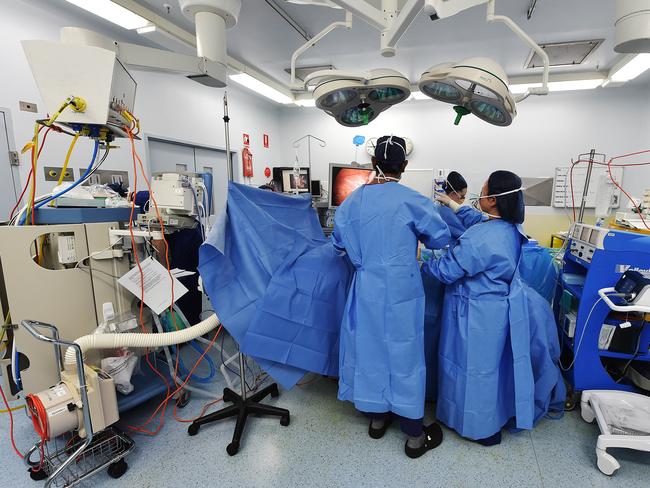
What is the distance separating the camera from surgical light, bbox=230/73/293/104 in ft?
13.8

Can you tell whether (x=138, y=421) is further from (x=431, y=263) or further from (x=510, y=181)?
(x=510, y=181)

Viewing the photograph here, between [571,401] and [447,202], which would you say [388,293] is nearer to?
[447,202]

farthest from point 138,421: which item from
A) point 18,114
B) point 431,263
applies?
point 18,114

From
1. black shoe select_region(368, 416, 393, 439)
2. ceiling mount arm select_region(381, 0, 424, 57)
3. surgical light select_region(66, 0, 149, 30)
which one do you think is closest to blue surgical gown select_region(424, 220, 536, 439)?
black shoe select_region(368, 416, 393, 439)

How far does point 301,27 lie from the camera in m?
3.38

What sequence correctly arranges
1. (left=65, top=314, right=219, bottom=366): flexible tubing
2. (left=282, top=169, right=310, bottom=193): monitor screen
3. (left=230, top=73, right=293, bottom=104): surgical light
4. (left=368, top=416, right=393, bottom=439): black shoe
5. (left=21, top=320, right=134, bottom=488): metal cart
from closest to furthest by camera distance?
(left=21, top=320, right=134, bottom=488): metal cart < (left=65, top=314, right=219, bottom=366): flexible tubing < (left=368, top=416, right=393, bottom=439): black shoe < (left=282, top=169, right=310, bottom=193): monitor screen < (left=230, top=73, right=293, bottom=104): surgical light

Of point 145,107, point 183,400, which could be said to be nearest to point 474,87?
point 183,400

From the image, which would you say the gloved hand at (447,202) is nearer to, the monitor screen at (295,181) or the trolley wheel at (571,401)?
the trolley wheel at (571,401)

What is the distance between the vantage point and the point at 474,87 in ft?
4.67

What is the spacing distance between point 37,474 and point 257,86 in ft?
14.4

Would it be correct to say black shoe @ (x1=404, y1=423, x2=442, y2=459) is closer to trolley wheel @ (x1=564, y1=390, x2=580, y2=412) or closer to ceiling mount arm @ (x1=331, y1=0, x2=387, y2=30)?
trolley wheel @ (x1=564, y1=390, x2=580, y2=412)

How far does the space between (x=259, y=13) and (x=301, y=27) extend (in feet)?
1.52

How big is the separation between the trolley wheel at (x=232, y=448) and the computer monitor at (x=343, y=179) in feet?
5.71

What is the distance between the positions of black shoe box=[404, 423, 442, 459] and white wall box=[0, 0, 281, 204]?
10.9 ft
